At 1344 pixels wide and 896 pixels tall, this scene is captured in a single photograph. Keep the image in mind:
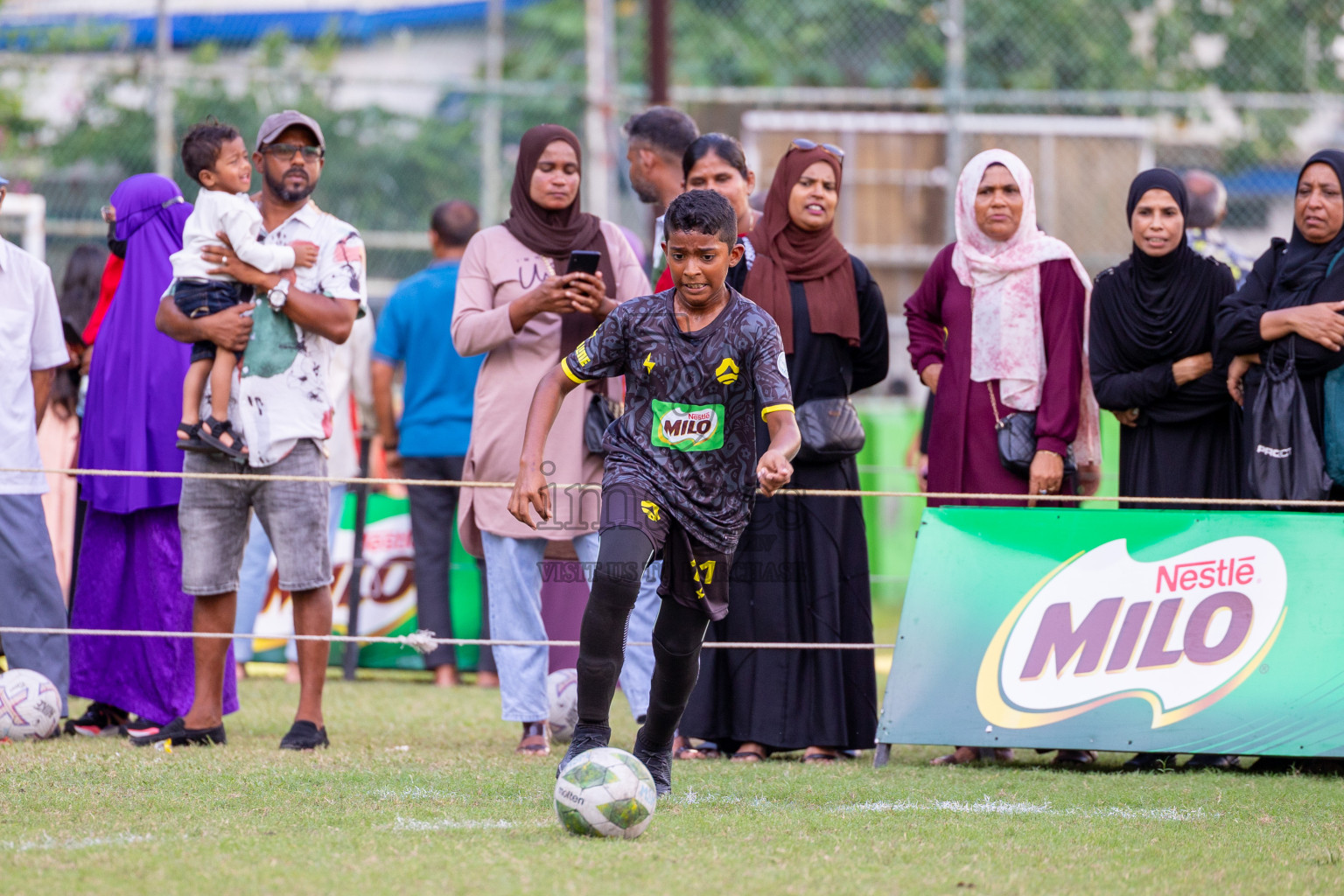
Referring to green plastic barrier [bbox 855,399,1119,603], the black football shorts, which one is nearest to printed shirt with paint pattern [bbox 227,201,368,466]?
the black football shorts

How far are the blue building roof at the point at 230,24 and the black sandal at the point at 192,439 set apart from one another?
9637 mm

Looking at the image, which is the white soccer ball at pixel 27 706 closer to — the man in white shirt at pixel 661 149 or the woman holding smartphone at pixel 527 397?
the woman holding smartphone at pixel 527 397

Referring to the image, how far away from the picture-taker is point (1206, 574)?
5.83m

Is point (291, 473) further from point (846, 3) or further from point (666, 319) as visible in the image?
point (846, 3)

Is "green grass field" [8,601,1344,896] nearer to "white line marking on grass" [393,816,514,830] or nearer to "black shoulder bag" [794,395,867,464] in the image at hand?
"white line marking on grass" [393,816,514,830]

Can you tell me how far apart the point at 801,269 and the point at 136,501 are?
112 inches

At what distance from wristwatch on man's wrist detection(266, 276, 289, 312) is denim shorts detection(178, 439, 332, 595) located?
1.71 ft

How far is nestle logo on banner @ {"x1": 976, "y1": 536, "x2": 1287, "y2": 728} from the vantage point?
5.77m

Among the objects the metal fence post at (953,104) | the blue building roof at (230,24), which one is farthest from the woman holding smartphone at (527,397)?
the blue building roof at (230,24)

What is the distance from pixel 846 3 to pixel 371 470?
8.76 m

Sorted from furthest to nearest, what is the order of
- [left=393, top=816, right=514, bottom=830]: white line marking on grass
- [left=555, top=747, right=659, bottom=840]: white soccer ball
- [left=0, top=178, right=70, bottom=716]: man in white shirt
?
1. [left=0, top=178, right=70, bottom=716]: man in white shirt
2. [left=393, top=816, right=514, bottom=830]: white line marking on grass
3. [left=555, top=747, right=659, bottom=840]: white soccer ball

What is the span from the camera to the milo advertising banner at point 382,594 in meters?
9.13

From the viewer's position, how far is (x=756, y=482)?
4.99 metres

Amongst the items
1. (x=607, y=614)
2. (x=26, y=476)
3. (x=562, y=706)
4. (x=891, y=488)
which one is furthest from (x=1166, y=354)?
(x=891, y=488)
